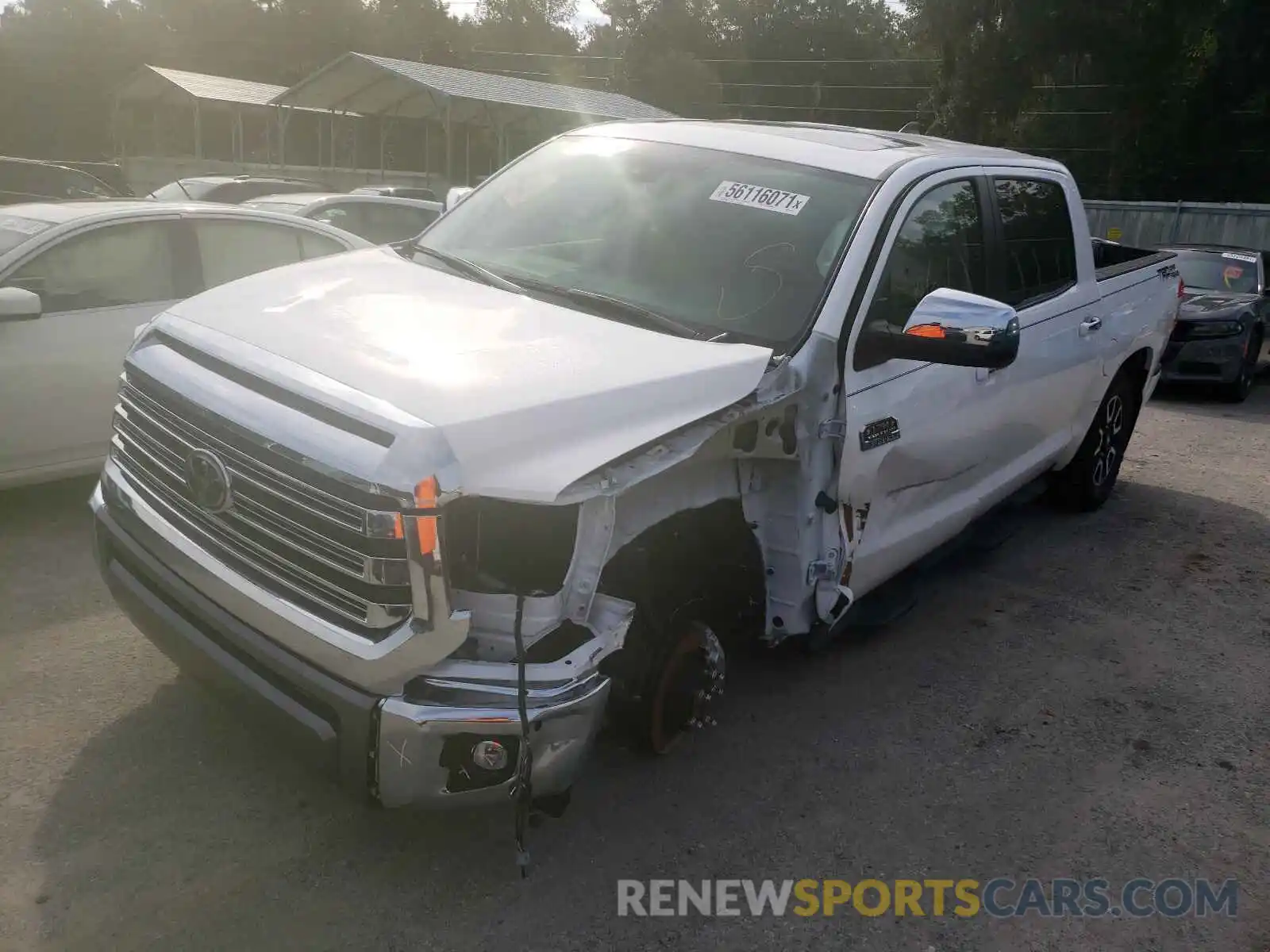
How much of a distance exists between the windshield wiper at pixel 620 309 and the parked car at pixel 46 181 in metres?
15.7

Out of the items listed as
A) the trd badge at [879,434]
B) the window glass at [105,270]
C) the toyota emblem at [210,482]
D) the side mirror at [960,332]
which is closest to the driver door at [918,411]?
the trd badge at [879,434]

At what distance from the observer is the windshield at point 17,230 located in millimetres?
5293

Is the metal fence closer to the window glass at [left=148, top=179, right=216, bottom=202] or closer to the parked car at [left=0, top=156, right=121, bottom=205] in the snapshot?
the window glass at [left=148, top=179, right=216, bottom=202]

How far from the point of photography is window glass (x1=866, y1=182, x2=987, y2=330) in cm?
388

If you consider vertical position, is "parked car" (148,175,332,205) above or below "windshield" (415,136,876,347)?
below

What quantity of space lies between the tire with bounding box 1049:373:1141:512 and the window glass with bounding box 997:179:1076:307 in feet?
4.06

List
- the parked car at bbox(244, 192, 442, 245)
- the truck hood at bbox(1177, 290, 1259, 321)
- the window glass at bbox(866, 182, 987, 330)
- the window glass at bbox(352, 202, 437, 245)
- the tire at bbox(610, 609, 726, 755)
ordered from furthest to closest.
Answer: the truck hood at bbox(1177, 290, 1259, 321), the window glass at bbox(352, 202, 437, 245), the parked car at bbox(244, 192, 442, 245), the window glass at bbox(866, 182, 987, 330), the tire at bbox(610, 609, 726, 755)

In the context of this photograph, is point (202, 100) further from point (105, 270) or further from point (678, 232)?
point (678, 232)

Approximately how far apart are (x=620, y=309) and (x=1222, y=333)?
33.8 feet

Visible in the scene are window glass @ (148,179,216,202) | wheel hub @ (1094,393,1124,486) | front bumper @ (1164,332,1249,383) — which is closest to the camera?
wheel hub @ (1094,393,1124,486)

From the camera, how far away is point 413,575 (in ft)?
8.36

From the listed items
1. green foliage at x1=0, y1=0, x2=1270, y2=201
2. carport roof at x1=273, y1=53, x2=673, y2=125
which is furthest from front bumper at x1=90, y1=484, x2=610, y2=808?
green foliage at x1=0, y1=0, x2=1270, y2=201

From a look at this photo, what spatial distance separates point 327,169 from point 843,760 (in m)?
29.7

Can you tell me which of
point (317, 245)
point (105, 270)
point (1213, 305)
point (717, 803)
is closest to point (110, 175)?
point (317, 245)
